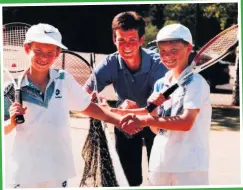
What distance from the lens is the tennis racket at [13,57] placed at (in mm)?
3887

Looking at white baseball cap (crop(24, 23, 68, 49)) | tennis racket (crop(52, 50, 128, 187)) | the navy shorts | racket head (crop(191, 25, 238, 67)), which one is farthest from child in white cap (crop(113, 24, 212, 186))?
white baseball cap (crop(24, 23, 68, 49))

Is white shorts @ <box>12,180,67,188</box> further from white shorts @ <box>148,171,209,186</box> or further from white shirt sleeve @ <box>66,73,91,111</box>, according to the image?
white shorts @ <box>148,171,209,186</box>

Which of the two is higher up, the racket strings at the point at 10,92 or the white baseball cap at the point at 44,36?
the white baseball cap at the point at 44,36

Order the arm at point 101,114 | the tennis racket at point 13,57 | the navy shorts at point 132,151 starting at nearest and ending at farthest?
the tennis racket at point 13,57 → the arm at point 101,114 → the navy shorts at point 132,151

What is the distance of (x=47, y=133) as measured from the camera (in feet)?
12.4

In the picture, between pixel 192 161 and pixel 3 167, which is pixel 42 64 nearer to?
pixel 3 167

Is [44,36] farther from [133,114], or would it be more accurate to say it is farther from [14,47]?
[133,114]

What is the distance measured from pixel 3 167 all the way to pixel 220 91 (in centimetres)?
707

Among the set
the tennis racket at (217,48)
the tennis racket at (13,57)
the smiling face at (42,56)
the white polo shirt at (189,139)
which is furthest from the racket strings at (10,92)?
the tennis racket at (217,48)

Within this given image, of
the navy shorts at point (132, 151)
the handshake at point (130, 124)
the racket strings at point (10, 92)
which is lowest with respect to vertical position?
the navy shorts at point (132, 151)

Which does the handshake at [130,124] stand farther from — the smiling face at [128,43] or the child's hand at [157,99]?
the smiling face at [128,43]

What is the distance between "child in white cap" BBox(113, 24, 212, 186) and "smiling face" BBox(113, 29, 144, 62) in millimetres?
288

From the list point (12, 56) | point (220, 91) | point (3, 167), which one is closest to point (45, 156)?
point (3, 167)

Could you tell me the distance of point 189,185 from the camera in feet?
12.7
